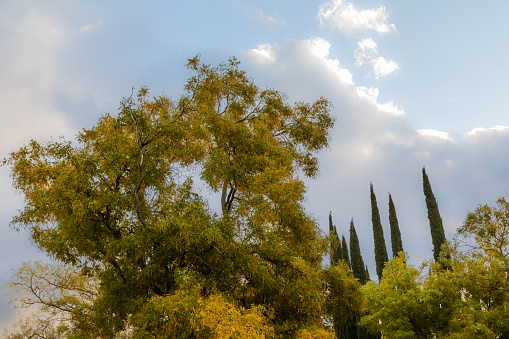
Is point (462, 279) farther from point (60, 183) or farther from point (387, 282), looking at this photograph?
point (60, 183)

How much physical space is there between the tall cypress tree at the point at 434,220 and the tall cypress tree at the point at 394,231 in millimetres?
4171

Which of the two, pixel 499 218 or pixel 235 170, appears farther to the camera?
pixel 499 218

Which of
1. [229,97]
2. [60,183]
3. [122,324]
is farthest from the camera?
[229,97]

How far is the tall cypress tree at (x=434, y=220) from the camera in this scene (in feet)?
116

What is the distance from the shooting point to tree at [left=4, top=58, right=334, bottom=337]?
452 inches

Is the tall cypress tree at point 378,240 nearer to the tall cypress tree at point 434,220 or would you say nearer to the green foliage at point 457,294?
the tall cypress tree at point 434,220

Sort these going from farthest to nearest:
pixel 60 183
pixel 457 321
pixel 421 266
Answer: pixel 421 266 < pixel 457 321 < pixel 60 183

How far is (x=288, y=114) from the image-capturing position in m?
17.8

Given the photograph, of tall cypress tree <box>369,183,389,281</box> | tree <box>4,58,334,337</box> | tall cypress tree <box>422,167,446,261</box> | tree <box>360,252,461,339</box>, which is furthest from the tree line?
tall cypress tree <box>369,183,389,281</box>

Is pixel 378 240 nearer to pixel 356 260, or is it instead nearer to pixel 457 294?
pixel 356 260

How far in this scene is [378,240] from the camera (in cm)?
3978

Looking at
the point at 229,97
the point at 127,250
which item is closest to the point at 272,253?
the point at 127,250

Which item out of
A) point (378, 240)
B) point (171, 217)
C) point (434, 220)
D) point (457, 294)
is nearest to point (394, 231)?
point (378, 240)

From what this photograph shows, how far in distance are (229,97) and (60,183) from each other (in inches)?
340
